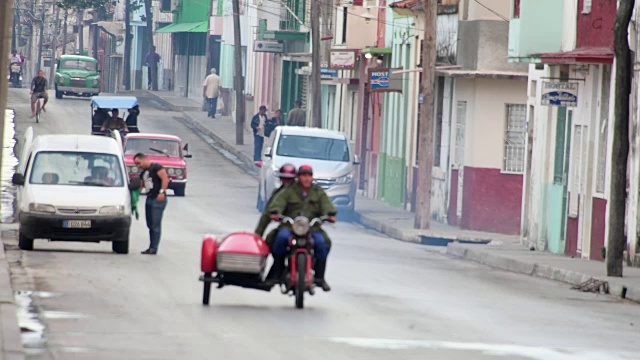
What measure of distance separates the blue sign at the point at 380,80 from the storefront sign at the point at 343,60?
856cm

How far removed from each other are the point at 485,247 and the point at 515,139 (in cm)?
714

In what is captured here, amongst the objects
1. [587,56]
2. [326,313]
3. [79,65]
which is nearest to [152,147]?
[587,56]

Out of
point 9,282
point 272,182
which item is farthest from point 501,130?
point 9,282

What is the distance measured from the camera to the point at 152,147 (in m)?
42.7

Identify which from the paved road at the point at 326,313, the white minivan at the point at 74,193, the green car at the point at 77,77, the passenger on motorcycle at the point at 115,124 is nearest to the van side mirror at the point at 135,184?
the white minivan at the point at 74,193

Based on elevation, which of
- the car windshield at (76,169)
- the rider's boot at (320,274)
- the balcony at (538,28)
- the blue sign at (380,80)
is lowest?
the rider's boot at (320,274)

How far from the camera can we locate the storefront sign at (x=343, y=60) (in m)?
50.1

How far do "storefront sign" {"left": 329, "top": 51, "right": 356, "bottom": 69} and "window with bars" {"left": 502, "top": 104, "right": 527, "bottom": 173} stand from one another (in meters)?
11.9

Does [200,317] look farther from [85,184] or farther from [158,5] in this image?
[158,5]

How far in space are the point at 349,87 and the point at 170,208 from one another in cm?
1786

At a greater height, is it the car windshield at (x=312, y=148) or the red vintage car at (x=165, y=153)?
the car windshield at (x=312, y=148)

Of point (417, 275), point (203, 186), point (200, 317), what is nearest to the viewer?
point (200, 317)

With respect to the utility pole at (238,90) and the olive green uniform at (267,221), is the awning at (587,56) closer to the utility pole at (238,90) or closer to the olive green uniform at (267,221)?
the olive green uniform at (267,221)

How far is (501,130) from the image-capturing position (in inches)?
1524
